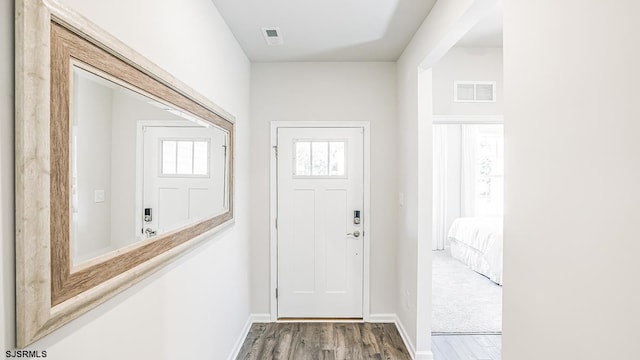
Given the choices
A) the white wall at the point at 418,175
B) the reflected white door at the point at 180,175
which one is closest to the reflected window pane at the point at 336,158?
the white wall at the point at 418,175

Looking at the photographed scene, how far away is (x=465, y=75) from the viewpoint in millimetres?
3615

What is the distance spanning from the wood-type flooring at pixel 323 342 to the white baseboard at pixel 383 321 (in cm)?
4

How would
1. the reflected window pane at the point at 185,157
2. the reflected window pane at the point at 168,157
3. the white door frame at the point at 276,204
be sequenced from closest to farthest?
1. the reflected window pane at the point at 168,157
2. the reflected window pane at the point at 185,157
3. the white door frame at the point at 276,204

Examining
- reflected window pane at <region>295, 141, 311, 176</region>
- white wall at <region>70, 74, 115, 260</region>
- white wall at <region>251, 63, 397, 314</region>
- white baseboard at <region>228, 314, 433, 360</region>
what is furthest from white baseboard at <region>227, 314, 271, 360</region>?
white wall at <region>70, 74, 115, 260</region>

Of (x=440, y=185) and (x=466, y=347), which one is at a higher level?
(x=440, y=185)

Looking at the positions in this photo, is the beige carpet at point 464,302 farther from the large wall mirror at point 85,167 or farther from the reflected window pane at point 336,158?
the large wall mirror at point 85,167

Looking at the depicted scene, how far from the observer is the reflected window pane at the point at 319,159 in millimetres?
3873

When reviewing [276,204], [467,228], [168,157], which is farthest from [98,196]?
[467,228]

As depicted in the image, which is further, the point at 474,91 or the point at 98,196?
the point at 474,91

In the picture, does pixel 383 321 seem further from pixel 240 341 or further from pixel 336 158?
pixel 336 158

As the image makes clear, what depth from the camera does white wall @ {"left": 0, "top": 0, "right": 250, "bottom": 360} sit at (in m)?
0.84

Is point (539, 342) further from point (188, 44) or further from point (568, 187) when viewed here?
point (188, 44)

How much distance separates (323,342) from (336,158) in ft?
5.79

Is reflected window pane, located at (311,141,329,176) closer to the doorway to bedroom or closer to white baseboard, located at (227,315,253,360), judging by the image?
the doorway to bedroom
